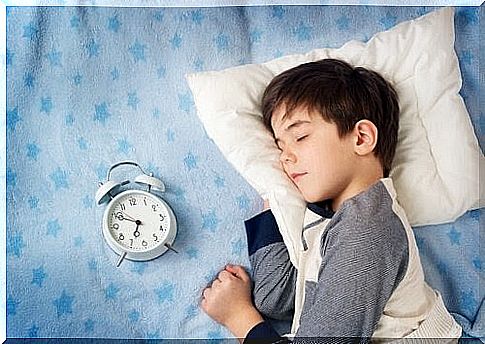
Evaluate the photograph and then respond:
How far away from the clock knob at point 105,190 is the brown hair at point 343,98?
10.4 inches

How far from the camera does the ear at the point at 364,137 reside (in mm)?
1388

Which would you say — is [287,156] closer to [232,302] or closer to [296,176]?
[296,176]

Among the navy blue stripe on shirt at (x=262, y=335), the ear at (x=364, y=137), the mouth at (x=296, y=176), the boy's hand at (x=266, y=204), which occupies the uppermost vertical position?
the ear at (x=364, y=137)

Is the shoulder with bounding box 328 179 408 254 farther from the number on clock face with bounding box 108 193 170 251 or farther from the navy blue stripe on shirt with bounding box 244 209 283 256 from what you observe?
the number on clock face with bounding box 108 193 170 251

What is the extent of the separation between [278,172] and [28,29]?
0.49 metres

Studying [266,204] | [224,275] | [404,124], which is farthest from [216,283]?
[404,124]

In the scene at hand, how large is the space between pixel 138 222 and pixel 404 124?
454mm

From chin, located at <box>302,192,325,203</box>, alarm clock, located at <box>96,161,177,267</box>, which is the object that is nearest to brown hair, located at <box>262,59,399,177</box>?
chin, located at <box>302,192,325,203</box>

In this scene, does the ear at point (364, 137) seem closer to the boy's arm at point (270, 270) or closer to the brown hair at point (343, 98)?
the brown hair at point (343, 98)

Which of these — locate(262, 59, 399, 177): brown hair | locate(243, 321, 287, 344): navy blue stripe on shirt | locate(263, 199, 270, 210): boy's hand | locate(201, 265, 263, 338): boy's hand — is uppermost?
locate(262, 59, 399, 177): brown hair

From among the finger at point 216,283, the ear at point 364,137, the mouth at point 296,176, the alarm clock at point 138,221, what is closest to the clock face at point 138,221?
the alarm clock at point 138,221

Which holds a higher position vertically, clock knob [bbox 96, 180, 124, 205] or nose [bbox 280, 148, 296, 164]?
nose [bbox 280, 148, 296, 164]

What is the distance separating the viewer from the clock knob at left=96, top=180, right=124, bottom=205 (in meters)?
1.42

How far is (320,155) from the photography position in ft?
4.55
